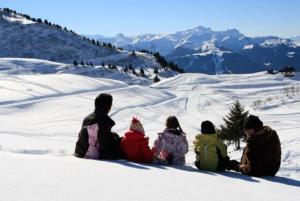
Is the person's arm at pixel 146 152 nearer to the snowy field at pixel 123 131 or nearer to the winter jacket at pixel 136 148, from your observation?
the winter jacket at pixel 136 148

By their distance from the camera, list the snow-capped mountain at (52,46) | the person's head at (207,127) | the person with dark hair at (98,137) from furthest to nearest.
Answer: the snow-capped mountain at (52,46), the person's head at (207,127), the person with dark hair at (98,137)

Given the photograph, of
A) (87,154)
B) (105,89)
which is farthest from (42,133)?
(105,89)

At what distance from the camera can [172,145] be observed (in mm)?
9836

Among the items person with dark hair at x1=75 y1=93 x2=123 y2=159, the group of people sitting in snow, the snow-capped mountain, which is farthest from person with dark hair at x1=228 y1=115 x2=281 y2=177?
the snow-capped mountain

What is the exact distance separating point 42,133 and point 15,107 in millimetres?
7539

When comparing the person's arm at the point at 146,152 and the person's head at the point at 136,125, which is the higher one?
the person's head at the point at 136,125

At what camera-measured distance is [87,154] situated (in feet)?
30.3

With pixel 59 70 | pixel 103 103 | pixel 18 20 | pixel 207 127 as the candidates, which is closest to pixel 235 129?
pixel 207 127

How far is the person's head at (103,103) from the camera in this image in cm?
883

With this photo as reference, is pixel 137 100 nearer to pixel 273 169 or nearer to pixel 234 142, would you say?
pixel 234 142

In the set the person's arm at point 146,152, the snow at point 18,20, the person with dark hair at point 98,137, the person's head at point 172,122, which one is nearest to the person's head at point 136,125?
the person's arm at point 146,152

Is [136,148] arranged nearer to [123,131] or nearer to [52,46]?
[123,131]

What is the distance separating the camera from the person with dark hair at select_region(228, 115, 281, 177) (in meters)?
8.76

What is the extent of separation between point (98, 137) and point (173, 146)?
1.72 meters
